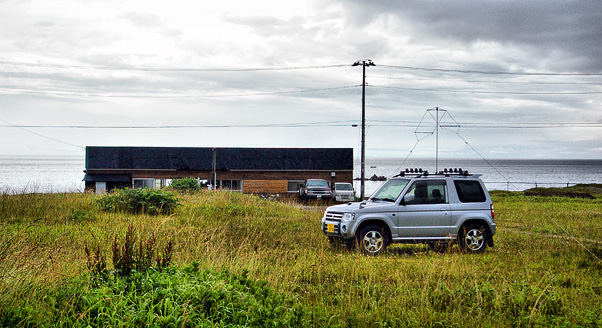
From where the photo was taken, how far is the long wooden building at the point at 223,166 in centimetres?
5247

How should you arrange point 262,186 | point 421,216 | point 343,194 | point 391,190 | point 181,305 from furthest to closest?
point 262,186 → point 343,194 → point 391,190 → point 421,216 → point 181,305

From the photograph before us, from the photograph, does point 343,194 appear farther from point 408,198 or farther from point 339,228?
point 339,228

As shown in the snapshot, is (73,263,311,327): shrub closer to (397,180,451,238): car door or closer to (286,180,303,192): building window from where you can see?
(397,180,451,238): car door

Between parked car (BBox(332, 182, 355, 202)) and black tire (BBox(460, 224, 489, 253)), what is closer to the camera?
black tire (BBox(460, 224, 489, 253))

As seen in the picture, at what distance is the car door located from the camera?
12906 millimetres

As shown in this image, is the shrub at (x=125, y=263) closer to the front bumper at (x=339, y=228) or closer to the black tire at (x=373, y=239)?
the front bumper at (x=339, y=228)

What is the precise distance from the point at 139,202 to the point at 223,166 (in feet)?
121

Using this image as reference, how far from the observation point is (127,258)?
7.04m

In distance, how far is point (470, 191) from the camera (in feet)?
44.4

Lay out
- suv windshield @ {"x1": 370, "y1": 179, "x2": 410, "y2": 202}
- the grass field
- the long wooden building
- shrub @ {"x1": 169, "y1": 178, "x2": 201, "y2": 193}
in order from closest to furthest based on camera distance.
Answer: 1. the grass field
2. suv windshield @ {"x1": 370, "y1": 179, "x2": 410, "y2": 202}
3. shrub @ {"x1": 169, "y1": 178, "x2": 201, "y2": 193}
4. the long wooden building

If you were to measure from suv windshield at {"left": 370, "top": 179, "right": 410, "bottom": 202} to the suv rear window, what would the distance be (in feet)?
4.62

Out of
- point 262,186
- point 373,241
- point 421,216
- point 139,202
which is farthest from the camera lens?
point 262,186

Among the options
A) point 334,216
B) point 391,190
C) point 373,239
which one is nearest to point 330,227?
point 334,216

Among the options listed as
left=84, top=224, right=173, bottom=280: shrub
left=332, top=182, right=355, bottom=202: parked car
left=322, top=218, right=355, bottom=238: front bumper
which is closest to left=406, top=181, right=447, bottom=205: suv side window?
left=322, top=218, right=355, bottom=238: front bumper
